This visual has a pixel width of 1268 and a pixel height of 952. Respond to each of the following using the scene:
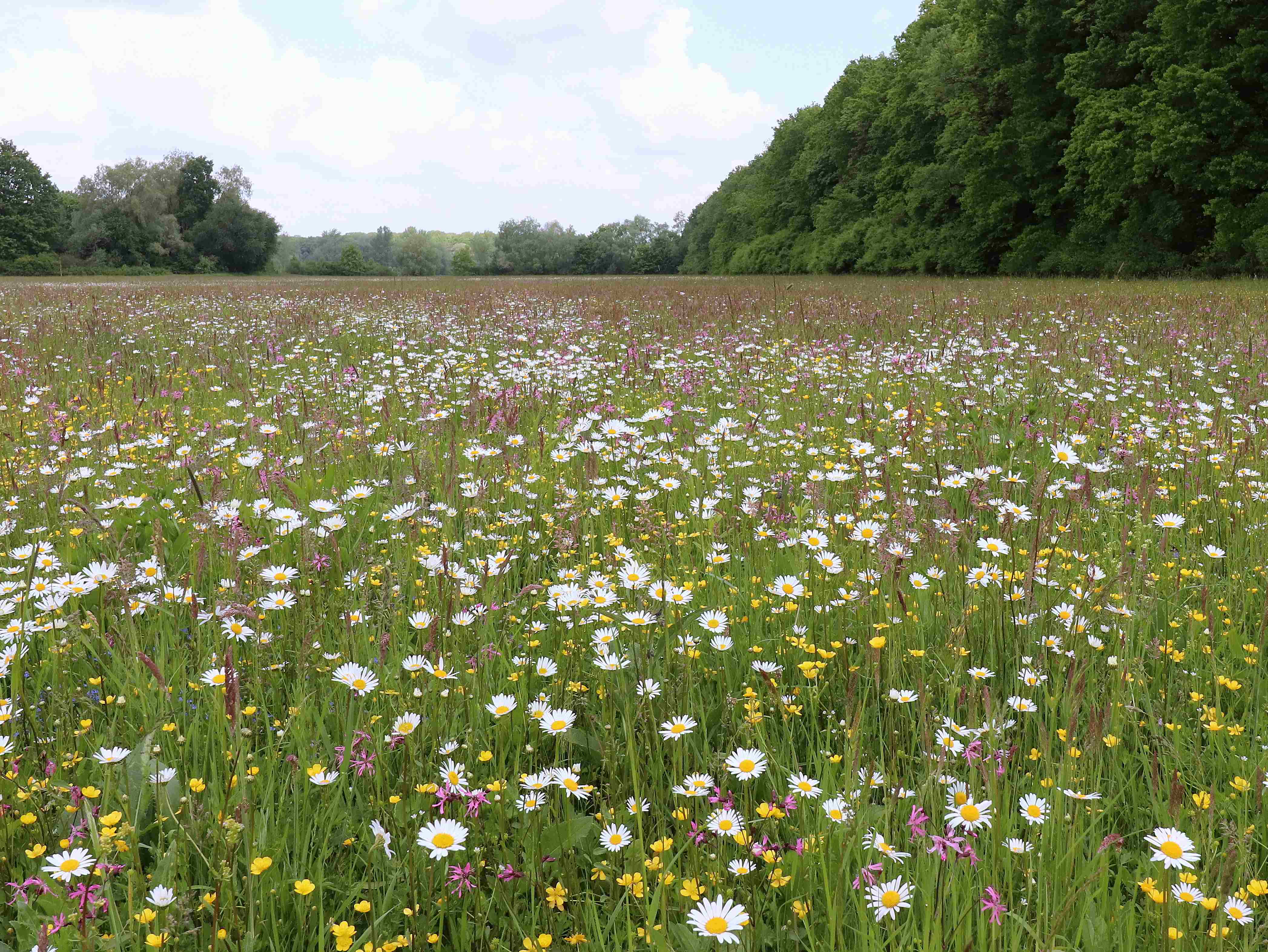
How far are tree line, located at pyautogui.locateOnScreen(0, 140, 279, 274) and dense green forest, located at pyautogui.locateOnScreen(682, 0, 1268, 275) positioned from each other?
176 feet

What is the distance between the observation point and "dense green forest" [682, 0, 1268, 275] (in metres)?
23.7

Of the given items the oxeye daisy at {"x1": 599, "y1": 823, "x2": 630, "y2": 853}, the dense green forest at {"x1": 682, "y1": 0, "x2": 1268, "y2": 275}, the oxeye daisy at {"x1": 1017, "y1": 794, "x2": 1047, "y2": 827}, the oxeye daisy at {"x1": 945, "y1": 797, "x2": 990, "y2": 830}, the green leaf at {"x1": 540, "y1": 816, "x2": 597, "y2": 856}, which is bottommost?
the green leaf at {"x1": 540, "y1": 816, "x2": 597, "y2": 856}

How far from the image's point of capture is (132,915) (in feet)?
4.42

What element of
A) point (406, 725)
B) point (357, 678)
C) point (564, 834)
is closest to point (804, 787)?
point (564, 834)

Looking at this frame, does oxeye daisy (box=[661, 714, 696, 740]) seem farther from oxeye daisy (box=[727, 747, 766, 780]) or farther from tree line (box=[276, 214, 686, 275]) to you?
tree line (box=[276, 214, 686, 275])

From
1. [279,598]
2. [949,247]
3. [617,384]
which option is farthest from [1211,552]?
[949,247]

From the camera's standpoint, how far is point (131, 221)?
229 feet

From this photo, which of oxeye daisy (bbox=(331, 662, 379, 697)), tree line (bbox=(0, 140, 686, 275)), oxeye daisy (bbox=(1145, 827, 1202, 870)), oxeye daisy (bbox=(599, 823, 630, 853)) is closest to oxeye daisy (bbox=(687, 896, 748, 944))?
oxeye daisy (bbox=(599, 823, 630, 853))

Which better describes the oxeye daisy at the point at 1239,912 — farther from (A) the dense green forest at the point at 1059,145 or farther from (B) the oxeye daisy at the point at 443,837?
(A) the dense green forest at the point at 1059,145

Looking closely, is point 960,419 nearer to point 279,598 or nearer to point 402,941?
point 279,598

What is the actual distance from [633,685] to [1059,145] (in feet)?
117

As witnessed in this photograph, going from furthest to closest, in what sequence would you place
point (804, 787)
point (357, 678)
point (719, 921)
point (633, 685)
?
point (633, 685) < point (357, 678) < point (804, 787) < point (719, 921)

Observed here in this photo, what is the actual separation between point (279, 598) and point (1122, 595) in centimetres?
277

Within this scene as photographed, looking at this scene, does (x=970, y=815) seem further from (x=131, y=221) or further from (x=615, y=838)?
(x=131, y=221)
